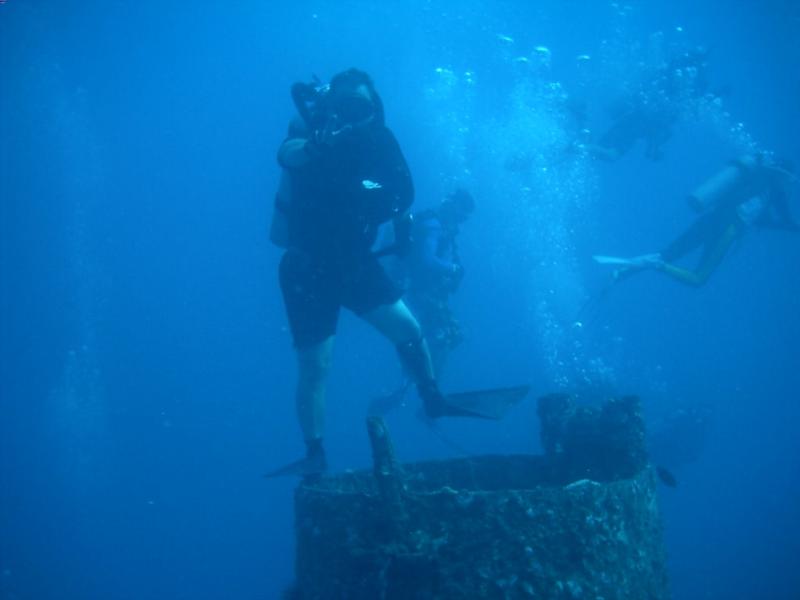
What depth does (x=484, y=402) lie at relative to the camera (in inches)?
141

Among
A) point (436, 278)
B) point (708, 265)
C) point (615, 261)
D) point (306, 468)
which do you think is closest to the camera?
point (306, 468)

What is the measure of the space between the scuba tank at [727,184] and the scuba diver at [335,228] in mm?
8703

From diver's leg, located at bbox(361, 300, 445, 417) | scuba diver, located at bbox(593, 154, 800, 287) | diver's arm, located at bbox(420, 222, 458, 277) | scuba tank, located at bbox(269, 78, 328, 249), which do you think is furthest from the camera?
scuba diver, located at bbox(593, 154, 800, 287)

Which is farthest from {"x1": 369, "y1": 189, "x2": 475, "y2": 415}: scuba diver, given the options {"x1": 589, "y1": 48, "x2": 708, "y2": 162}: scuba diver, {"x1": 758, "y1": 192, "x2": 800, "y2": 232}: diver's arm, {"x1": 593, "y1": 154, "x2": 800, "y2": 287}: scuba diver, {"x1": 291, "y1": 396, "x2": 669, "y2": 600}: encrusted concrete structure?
{"x1": 758, "y1": 192, "x2": 800, "y2": 232}: diver's arm

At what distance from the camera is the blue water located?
22.6 meters

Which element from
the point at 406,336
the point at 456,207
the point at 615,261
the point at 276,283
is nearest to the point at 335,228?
the point at 406,336

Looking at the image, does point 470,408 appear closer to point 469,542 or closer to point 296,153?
point 469,542

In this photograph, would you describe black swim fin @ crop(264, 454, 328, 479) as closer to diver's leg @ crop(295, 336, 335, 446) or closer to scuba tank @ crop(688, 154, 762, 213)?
diver's leg @ crop(295, 336, 335, 446)

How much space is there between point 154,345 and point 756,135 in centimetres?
8685

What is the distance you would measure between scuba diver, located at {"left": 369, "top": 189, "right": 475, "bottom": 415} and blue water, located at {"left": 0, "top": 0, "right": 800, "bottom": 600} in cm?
467

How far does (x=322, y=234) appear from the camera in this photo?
12.0 feet

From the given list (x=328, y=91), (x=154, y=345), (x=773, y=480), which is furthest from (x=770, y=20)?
(x=154, y=345)

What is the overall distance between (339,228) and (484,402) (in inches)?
59.3

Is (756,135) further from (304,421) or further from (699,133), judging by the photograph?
(304,421)
